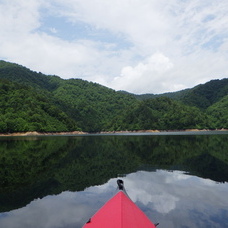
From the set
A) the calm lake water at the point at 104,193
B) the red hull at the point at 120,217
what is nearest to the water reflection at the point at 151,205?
the calm lake water at the point at 104,193

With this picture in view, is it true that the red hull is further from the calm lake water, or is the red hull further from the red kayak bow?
the calm lake water

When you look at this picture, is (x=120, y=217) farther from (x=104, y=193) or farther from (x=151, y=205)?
(x=104, y=193)

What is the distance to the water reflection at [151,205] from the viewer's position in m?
10.2

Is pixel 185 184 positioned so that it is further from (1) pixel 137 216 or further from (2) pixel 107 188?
(1) pixel 137 216

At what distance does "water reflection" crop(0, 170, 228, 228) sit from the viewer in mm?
10227

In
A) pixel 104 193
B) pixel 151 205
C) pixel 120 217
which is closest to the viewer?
pixel 120 217

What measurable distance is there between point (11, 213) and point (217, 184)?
13.6 meters

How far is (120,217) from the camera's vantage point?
7.28 meters

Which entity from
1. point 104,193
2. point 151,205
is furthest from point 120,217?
point 104,193

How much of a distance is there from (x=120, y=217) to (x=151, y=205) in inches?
220

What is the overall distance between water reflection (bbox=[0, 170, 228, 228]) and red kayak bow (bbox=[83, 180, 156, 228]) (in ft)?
7.02

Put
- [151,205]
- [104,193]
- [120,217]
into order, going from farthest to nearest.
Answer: [104,193]
[151,205]
[120,217]

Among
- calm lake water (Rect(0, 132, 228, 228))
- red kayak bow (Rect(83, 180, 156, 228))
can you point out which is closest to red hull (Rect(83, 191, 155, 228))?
red kayak bow (Rect(83, 180, 156, 228))

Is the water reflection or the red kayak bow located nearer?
the red kayak bow
